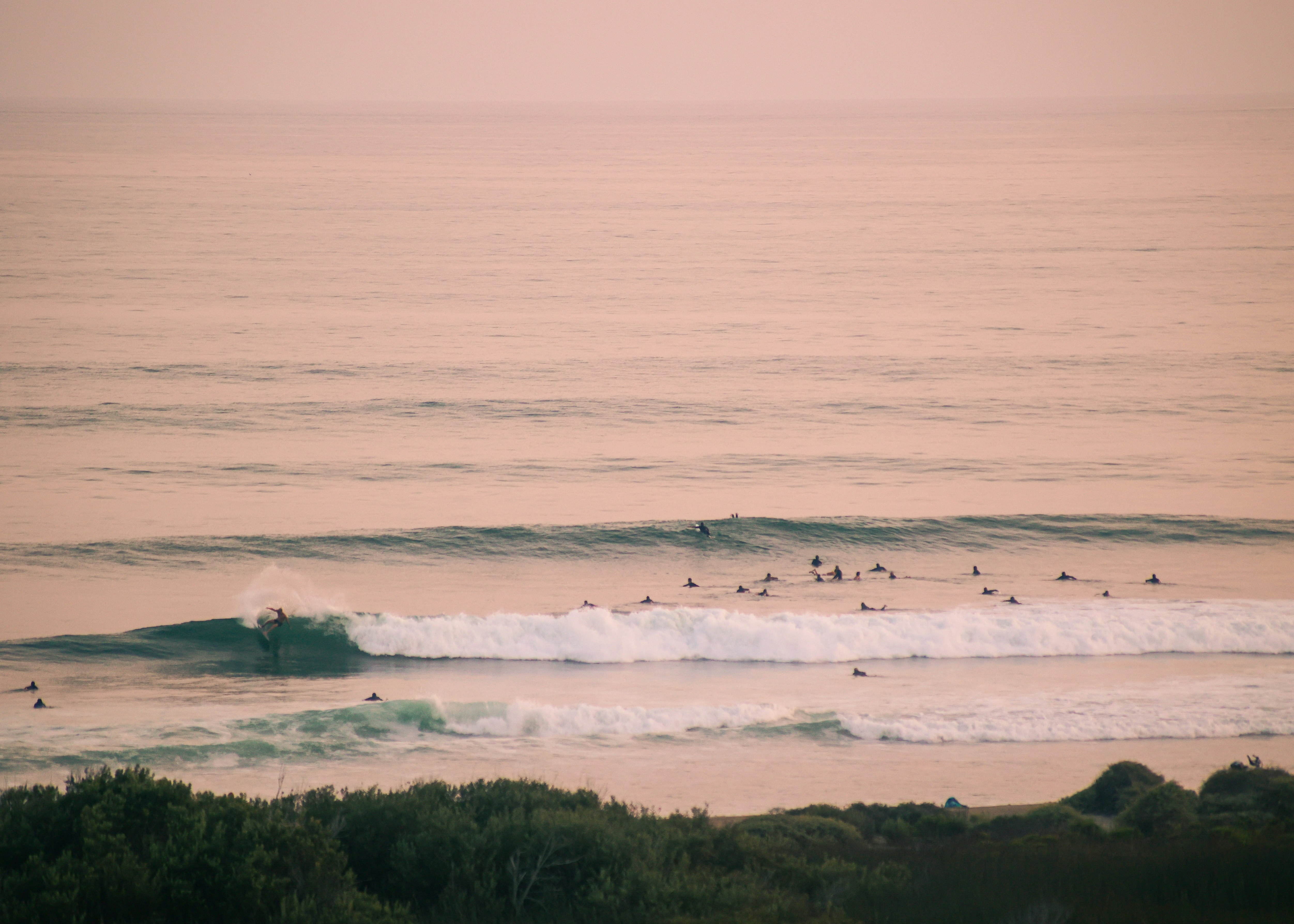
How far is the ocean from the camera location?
18.0 meters

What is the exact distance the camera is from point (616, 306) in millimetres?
59625

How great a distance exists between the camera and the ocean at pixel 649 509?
18016 mm

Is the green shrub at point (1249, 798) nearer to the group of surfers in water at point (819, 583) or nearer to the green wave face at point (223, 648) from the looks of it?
the group of surfers in water at point (819, 583)

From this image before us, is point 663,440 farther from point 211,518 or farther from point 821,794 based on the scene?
point 821,794

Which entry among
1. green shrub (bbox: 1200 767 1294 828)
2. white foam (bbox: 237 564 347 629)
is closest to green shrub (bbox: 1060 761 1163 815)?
green shrub (bbox: 1200 767 1294 828)

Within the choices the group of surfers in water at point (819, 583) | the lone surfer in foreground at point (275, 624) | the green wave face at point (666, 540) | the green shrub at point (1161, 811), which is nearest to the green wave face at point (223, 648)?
the lone surfer in foreground at point (275, 624)

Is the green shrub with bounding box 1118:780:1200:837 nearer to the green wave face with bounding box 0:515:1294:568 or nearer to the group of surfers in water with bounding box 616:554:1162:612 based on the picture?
the group of surfers in water with bounding box 616:554:1162:612

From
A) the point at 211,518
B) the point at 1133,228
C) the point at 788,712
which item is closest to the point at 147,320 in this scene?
the point at 211,518

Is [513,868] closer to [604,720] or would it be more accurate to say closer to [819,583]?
[604,720]

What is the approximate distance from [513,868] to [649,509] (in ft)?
76.7

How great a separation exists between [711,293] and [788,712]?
1830 inches

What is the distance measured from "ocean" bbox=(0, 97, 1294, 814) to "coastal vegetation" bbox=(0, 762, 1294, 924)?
16.6 feet

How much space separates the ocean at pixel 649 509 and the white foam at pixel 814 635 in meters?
0.10

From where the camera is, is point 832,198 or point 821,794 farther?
point 832,198
